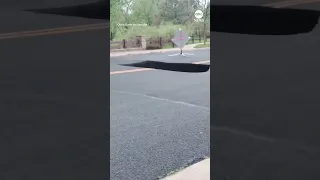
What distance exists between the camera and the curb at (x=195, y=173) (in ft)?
9.24

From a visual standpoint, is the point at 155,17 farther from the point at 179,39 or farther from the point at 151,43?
the point at 179,39
